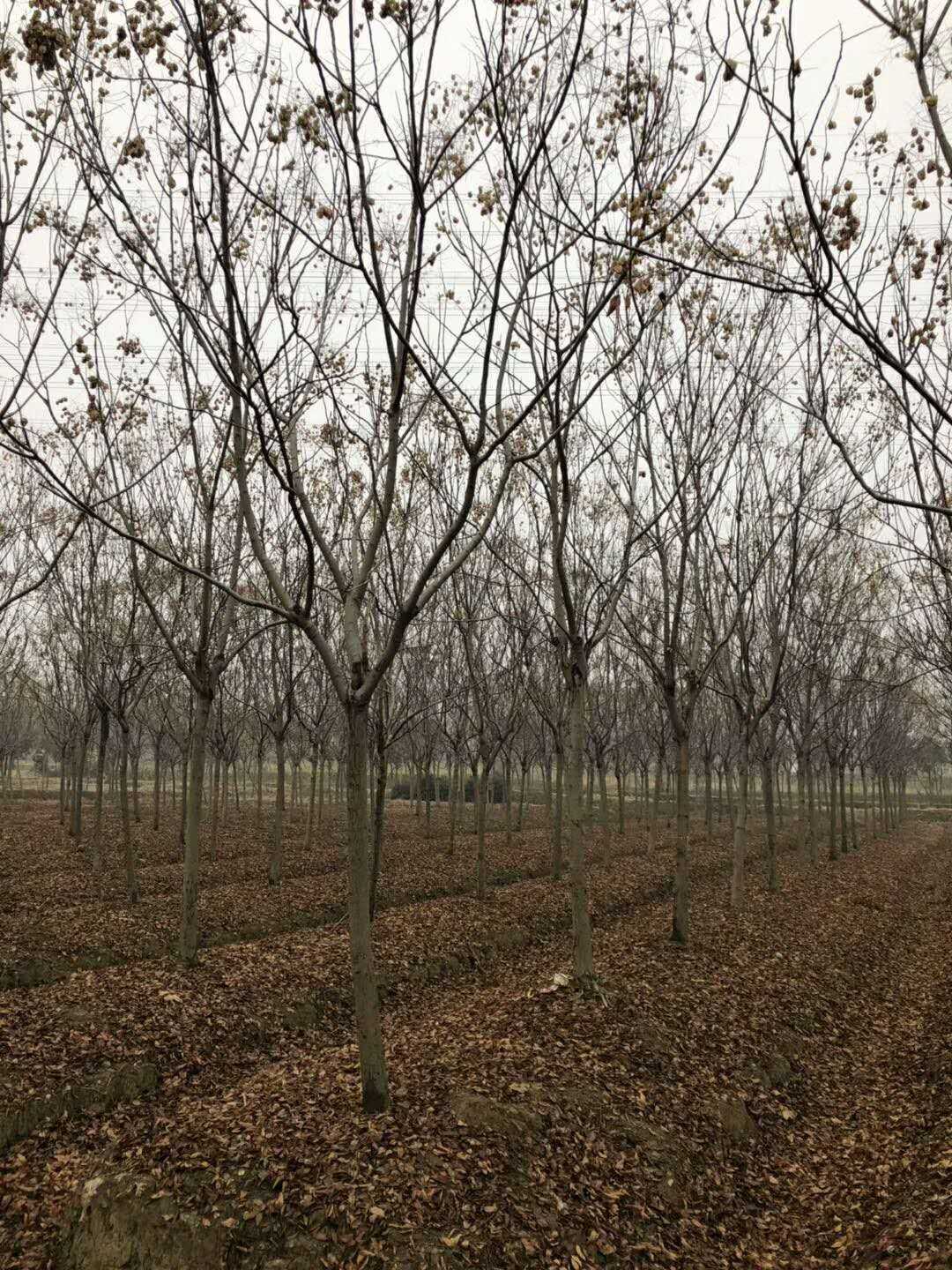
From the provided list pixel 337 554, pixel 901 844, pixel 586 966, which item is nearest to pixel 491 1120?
pixel 586 966

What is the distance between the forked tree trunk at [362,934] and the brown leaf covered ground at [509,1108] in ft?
0.83

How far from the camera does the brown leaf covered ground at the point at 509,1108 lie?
15.1 feet

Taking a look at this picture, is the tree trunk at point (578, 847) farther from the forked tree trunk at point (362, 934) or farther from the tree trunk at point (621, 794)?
the tree trunk at point (621, 794)

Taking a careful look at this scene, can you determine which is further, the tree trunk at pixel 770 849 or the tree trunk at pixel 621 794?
the tree trunk at pixel 621 794

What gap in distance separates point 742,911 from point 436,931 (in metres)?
5.38

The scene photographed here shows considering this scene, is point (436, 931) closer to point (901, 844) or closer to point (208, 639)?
point (208, 639)

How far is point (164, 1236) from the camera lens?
4.38 meters

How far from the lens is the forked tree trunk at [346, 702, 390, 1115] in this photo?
525 centimetres

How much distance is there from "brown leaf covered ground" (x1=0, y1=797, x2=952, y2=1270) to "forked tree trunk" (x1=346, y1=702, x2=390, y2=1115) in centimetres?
25

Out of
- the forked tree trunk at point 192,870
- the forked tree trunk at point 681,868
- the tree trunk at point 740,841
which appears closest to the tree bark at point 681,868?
the forked tree trunk at point 681,868

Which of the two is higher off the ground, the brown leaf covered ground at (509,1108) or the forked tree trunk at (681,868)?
the forked tree trunk at (681,868)

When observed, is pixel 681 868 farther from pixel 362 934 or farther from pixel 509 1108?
pixel 362 934

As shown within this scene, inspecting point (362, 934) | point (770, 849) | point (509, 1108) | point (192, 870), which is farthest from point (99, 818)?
point (770, 849)

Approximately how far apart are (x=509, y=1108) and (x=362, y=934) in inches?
68.3
